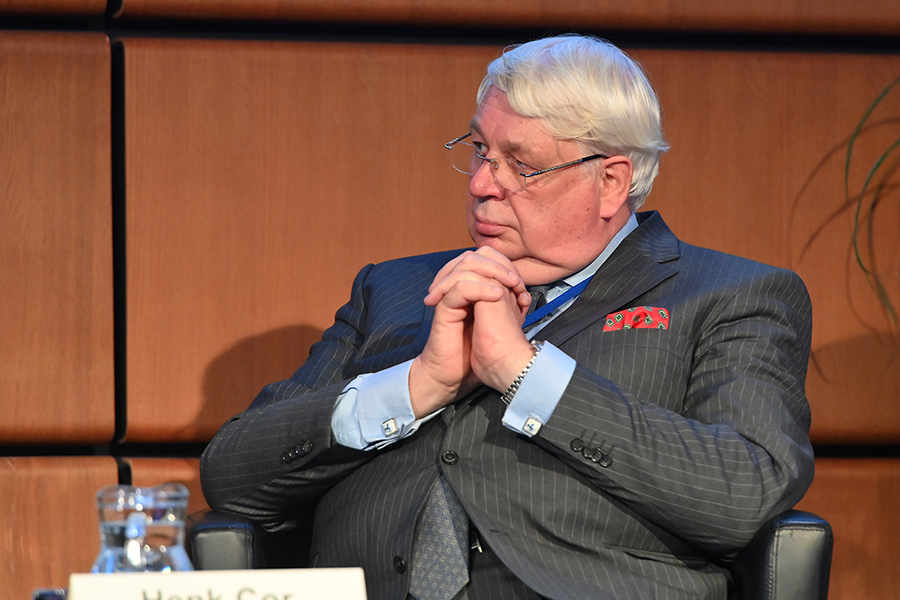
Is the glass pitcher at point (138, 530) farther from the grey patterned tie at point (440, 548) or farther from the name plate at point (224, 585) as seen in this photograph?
the grey patterned tie at point (440, 548)

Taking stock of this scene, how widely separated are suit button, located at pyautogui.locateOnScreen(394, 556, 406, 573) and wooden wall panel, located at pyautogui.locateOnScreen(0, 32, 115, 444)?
992 mm

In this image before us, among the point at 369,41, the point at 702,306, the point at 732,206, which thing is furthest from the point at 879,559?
the point at 369,41

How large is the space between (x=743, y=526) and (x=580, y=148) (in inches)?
25.3

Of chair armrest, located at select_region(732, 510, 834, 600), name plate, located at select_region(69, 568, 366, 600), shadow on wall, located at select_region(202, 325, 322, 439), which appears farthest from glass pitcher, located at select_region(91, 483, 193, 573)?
shadow on wall, located at select_region(202, 325, 322, 439)

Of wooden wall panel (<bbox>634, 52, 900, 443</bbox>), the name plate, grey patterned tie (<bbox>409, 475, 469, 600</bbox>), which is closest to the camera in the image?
the name plate

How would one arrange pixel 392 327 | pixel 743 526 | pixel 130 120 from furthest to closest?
pixel 130 120
pixel 392 327
pixel 743 526

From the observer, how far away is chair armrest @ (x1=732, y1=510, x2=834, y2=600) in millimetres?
1234

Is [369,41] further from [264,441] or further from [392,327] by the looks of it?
[264,441]

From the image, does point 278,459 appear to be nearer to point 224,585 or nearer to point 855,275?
point 224,585

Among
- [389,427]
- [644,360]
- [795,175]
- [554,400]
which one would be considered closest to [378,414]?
[389,427]

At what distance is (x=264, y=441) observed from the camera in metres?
1.52

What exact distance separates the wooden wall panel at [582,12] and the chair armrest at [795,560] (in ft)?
4.18

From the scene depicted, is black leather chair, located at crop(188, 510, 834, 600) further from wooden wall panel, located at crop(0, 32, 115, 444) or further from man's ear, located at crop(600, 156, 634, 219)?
wooden wall panel, located at crop(0, 32, 115, 444)

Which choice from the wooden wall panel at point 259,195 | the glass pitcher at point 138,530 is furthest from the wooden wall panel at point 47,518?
the glass pitcher at point 138,530
